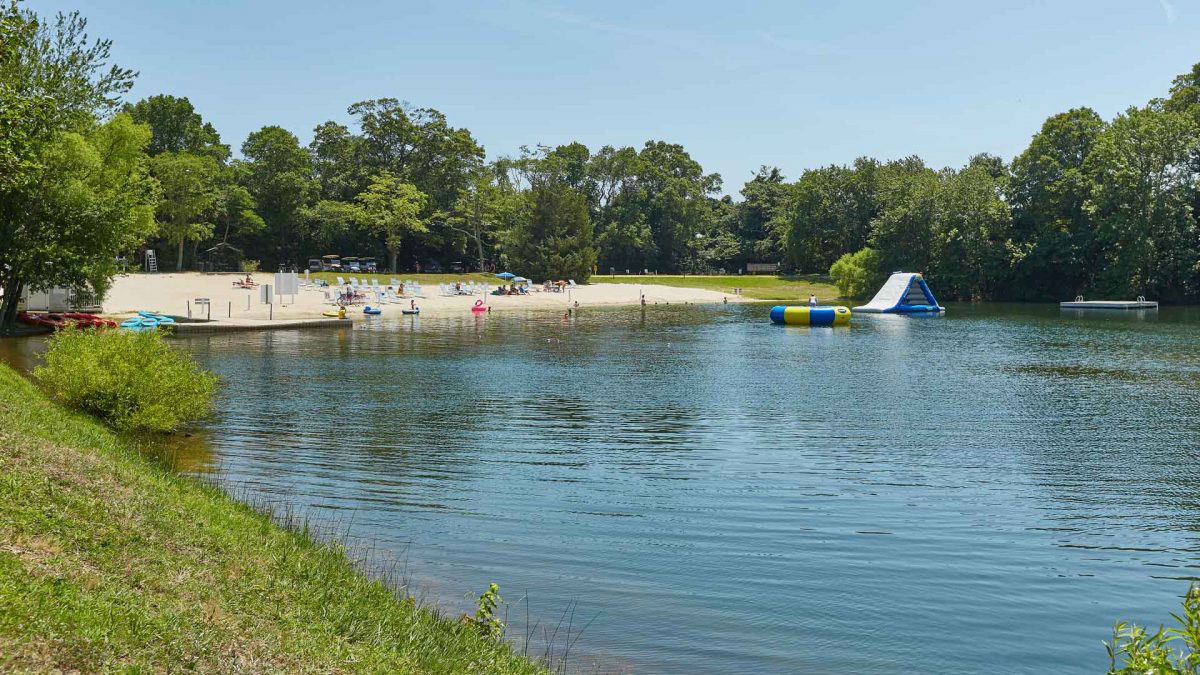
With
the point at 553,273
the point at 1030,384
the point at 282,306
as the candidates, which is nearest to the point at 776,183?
the point at 553,273

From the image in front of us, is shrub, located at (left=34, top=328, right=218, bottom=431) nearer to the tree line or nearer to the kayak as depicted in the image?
the kayak

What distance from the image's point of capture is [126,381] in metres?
19.9

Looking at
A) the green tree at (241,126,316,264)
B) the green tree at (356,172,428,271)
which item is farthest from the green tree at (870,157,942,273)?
the green tree at (241,126,316,264)

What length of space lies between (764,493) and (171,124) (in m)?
105

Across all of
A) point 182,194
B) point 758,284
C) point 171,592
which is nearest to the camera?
point 171,592

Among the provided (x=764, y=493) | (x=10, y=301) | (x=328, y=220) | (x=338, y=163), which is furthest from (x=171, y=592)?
(x=338, y=163)

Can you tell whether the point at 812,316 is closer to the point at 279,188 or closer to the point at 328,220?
the point at 328,220

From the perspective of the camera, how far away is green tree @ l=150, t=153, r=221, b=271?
296 feet

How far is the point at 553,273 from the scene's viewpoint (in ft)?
352

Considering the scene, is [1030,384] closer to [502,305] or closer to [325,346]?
[325,346]

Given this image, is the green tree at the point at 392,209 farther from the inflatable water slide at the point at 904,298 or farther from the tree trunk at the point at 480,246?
the inflatable water slide at the point at 904,298

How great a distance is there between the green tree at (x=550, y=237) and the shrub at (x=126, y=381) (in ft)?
280

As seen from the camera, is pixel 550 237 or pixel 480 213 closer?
pixel 550 237

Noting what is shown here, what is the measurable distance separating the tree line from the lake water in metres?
58.9
